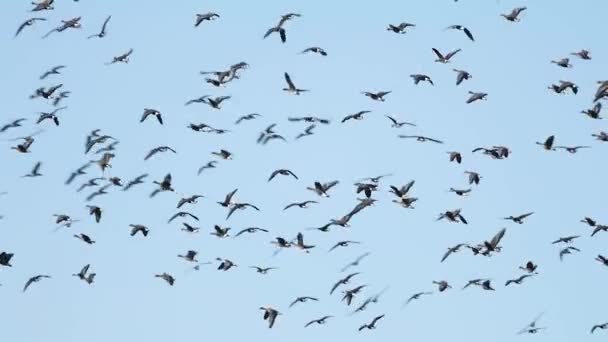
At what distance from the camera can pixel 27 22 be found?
9844cm

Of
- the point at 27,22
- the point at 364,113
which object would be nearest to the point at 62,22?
the point at 27,22

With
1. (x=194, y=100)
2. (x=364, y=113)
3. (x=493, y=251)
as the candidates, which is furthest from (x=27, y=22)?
(x=493, y=251)

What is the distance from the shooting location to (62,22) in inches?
3777

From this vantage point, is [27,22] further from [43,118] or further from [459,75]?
[459,75]

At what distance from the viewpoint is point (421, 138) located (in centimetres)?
9619

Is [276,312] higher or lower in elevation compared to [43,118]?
lower

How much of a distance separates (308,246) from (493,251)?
9.76 meters

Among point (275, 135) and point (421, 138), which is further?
point (275, 135)

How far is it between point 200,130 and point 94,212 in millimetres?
6923

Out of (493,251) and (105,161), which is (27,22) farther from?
(493,251)

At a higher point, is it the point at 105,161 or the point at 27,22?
the point at 27,22

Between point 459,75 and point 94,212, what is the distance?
1986cm

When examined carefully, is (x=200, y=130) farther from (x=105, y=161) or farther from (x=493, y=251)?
(x=493, y=251)

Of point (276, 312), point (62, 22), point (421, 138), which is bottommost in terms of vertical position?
point (276, 312)
